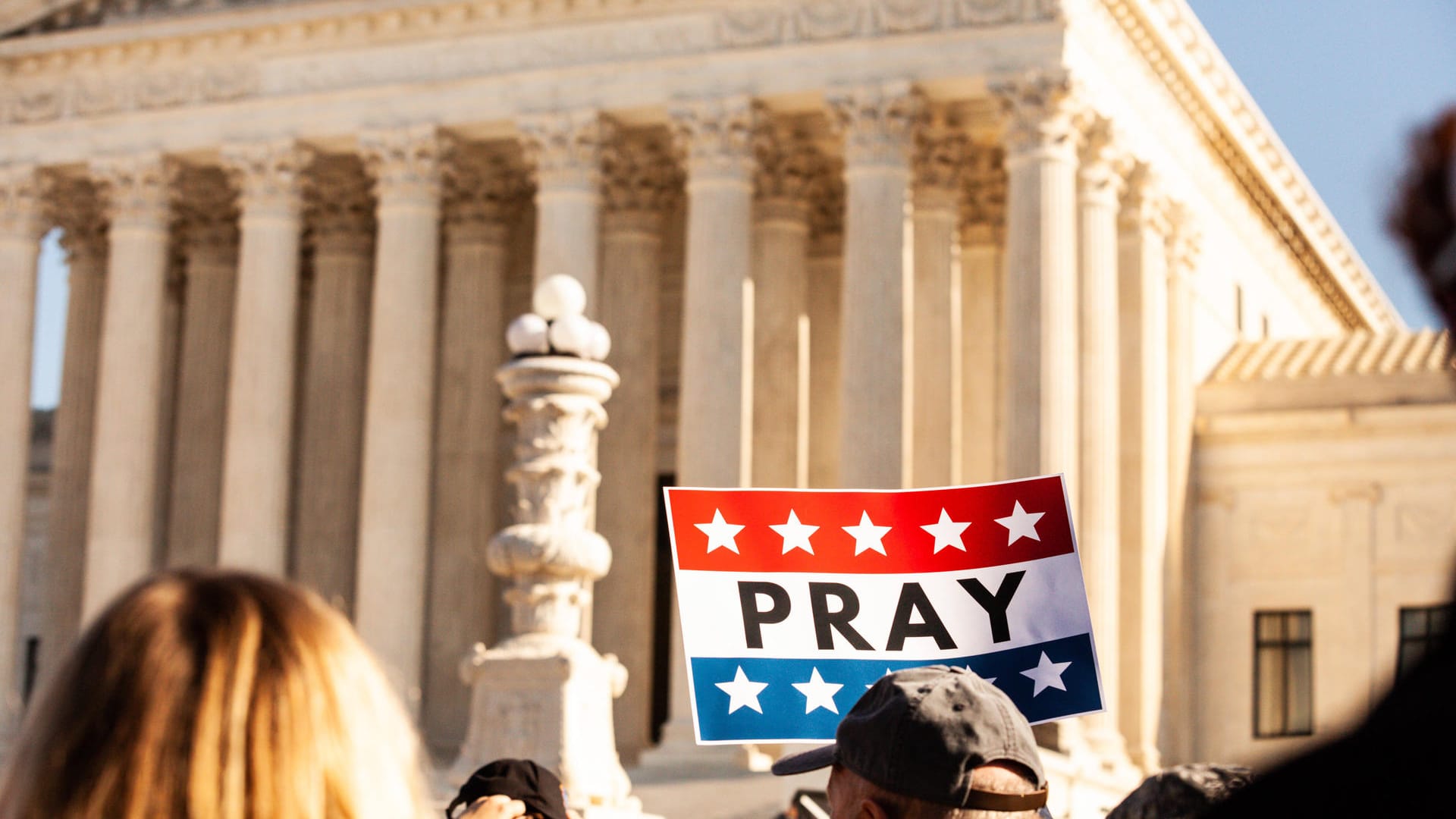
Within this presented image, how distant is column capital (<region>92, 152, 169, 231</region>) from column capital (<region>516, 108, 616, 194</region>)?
9.91m

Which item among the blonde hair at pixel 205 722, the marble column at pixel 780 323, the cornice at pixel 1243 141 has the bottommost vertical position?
the blonde hair at pixel 205 722

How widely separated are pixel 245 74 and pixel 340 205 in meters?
4.97

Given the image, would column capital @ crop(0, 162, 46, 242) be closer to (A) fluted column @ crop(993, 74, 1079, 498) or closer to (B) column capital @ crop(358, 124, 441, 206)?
(B) column capital @ crop(358, 124, 441, 206)

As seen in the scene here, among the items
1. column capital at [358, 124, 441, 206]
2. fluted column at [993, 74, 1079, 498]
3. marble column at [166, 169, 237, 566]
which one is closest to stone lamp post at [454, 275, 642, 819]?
fluted column at [993, 74, 1079, 498]

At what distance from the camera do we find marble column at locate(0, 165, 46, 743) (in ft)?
168

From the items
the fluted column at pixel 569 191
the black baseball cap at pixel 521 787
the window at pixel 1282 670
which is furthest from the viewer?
the window at pixel 1282 670

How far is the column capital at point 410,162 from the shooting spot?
4791 cm

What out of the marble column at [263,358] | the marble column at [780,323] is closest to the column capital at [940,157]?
the marble column at [780,323]

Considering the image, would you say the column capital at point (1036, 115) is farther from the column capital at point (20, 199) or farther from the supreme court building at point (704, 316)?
the column capital at point (20, 199)

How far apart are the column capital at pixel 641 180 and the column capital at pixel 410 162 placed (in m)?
3.90

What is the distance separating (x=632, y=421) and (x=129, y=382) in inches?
473

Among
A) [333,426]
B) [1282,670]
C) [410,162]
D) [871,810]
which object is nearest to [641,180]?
[410,162]

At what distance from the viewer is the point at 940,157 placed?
46938 millimetres

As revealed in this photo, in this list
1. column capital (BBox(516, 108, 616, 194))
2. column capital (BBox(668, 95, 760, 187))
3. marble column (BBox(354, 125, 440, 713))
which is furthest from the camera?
marble column (BBox(354, 125, 440, 713))
